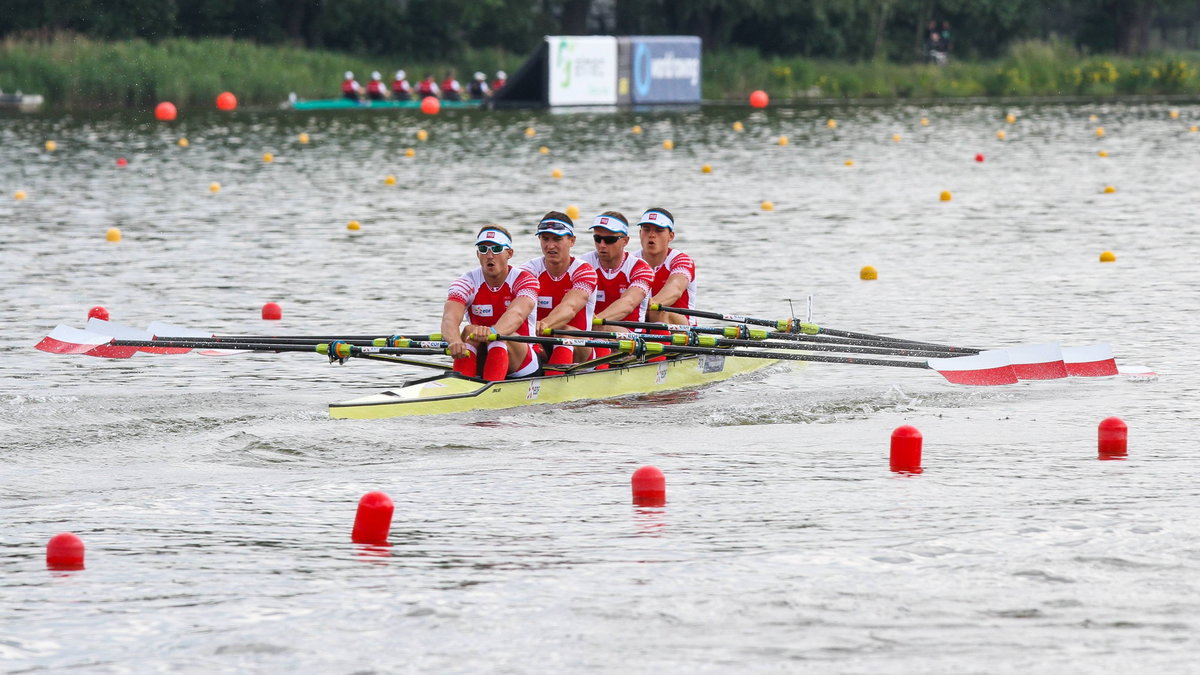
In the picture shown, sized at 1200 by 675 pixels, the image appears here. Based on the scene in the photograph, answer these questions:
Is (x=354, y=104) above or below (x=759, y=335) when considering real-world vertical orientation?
above

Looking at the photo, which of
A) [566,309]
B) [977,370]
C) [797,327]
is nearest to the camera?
[977,370]

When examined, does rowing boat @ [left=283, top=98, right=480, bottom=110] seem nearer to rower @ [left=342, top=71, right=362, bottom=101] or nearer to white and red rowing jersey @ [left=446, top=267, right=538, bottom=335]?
rower @ [left=342, top=71, right=362, bottom=101]

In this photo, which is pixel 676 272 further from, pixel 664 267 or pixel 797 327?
pixel 797 327

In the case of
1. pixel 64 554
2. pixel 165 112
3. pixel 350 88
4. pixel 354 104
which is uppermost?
pixel 350 88

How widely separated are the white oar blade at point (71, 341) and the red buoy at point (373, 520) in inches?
208

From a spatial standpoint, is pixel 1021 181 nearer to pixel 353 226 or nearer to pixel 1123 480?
pixel 353 226

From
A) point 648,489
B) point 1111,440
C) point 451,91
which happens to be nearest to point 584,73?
point 451,91

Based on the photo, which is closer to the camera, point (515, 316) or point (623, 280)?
point (515, 316)

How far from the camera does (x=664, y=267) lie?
546 inches

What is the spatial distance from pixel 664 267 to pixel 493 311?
7.71 feet

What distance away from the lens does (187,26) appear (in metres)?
53.5

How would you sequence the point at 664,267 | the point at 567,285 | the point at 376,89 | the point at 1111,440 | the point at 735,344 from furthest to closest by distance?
the point at 376,89 < the point at 664,267 < the point at 735,344 < the point at 567,285 < the point at 1111,440

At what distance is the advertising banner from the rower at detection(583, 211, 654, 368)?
35973 millimetres

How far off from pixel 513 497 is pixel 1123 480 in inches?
124
